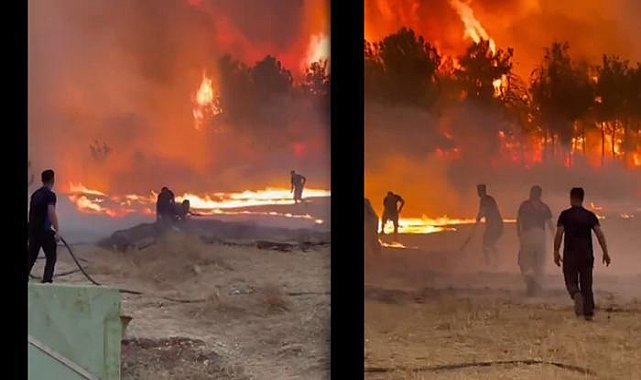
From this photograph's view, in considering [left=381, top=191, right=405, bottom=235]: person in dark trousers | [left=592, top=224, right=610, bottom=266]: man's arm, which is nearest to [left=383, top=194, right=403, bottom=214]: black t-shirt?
[left=381, top=191, right=405, bottom=235]: person in dark trousers

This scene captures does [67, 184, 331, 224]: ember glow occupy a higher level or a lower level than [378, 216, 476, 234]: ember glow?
higher

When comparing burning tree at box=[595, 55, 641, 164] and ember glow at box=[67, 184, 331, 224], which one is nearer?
ember glow at box=[67, 184, 331, 224]

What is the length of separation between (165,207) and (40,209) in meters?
0.31

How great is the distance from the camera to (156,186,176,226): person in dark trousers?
181 cm

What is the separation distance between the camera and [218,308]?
1.81 meters

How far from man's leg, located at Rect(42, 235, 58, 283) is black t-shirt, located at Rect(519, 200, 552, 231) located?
47.6 inches

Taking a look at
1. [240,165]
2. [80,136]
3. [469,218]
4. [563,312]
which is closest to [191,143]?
[240,165]

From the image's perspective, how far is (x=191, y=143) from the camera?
1.82 meters

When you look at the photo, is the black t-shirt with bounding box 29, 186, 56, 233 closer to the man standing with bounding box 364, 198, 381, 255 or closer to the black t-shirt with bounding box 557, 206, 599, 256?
the man standing with bounding box 364, 198, 381, 255

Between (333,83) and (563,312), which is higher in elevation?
(333,83)

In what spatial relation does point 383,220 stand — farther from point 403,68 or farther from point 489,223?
point 403,68
